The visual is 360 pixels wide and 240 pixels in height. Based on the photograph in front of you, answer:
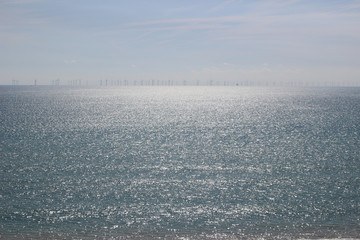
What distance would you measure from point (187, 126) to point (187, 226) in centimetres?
7744

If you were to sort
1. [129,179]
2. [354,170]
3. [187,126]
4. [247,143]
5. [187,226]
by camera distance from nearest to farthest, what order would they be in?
[187,226] < [129,179] < [354,170] < [247,143] < [187,126]

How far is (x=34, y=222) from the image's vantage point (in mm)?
31781

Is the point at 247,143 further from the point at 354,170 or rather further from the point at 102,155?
the point at 102,155

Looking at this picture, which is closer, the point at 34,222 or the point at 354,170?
the point at 34,222

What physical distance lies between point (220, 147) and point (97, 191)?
114 feet

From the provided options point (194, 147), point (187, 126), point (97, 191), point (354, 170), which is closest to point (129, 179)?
point (97, 191)

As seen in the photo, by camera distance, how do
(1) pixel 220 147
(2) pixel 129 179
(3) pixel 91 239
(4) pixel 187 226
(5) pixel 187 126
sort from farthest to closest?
1. (5) pixel 187 126
2. (1) pixel 220 147
3. (2) pixel 129 179
4. (4) pixel 187 226
5. (3) pixel 91 239

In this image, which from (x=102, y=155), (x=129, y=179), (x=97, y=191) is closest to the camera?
(x=97, y=191)

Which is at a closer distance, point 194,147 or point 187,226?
point 187,226

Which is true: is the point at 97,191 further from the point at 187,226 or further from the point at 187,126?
the point at 187,126

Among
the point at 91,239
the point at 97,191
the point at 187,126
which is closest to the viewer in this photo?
the point at 91,239

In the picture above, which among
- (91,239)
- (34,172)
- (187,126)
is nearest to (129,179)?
(34,172)

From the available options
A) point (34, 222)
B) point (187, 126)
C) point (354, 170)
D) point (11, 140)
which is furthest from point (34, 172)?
point (187, 126)

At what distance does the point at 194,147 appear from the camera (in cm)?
7025
